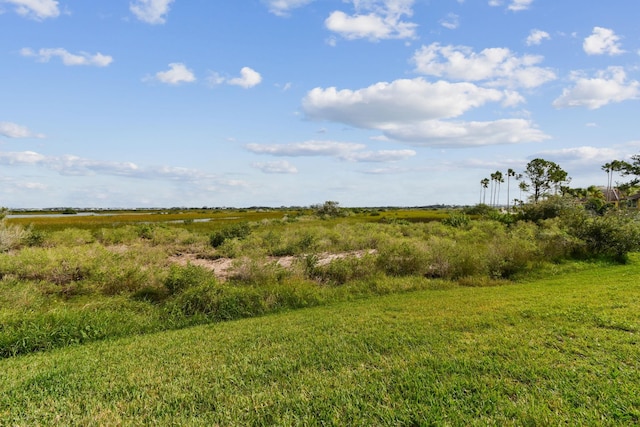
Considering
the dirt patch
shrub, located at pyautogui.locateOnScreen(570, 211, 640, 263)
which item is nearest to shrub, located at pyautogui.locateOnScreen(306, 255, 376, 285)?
the dirt patch

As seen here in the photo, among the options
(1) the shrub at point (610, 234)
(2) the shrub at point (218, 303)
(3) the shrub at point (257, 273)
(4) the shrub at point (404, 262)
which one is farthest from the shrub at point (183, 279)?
(1) the shrub at point (610, 234)

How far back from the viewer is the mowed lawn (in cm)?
414

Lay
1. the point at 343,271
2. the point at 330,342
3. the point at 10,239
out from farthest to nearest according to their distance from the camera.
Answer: the point at 10,239 < the point at 343,271 < the point at 330,342

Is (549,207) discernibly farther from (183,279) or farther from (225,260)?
(183,279)

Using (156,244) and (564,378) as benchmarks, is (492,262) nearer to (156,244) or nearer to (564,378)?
(564,378)

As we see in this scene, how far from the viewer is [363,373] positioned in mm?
5195

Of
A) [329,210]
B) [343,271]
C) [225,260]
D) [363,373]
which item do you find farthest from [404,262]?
[329,210]

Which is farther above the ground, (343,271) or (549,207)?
(549,207)

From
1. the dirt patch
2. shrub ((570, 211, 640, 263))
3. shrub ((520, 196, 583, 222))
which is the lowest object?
the dirt patch

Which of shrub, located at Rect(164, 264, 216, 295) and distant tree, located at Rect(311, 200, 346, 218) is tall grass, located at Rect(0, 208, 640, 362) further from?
distant tree, located at Rect(311, 200, 346, 218)

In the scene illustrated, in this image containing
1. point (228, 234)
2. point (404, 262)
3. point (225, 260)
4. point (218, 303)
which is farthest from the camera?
point (228, 234)

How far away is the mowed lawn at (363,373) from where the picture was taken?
163 inches

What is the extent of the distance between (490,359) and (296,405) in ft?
10.6

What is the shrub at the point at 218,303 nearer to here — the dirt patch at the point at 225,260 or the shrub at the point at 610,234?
the dirt patch at the point at 225,260
